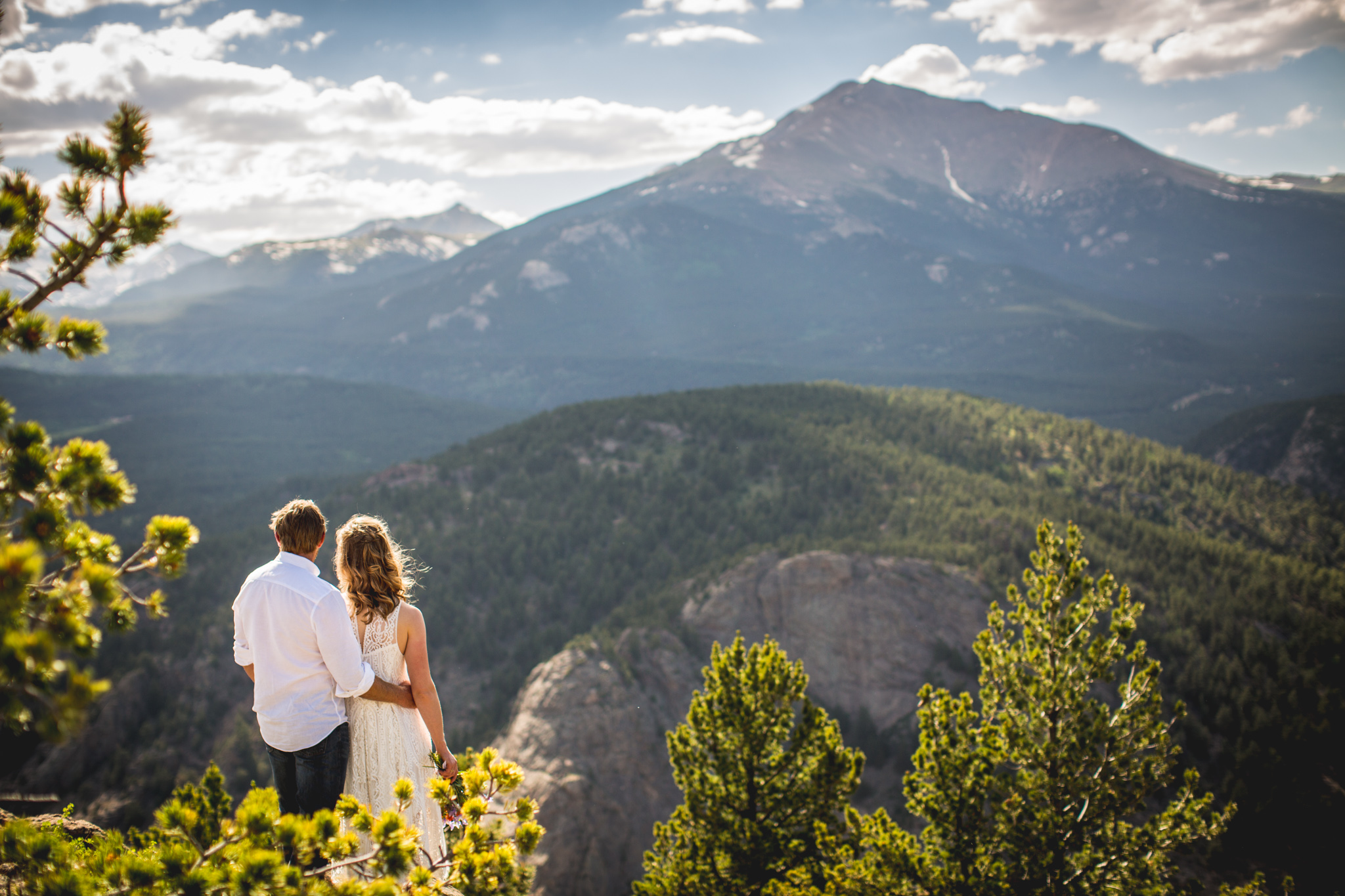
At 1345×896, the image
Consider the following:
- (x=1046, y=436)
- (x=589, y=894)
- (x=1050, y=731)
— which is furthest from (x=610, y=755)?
(x=1046, y=436)

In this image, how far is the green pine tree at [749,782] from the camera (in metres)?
13.0

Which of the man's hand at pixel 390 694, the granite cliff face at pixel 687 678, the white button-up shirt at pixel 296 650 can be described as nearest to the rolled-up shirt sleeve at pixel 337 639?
the white button-up shirt at pixel 296 650

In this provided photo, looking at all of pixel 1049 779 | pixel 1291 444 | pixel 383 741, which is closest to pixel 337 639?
pixel 383 741

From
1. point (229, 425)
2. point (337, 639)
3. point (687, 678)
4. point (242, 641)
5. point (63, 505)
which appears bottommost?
point (229, 425)

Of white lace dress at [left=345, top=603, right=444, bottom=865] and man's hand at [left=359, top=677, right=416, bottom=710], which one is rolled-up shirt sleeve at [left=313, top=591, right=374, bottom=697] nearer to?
man's hand at [left=359, top=677, right=416, bottom=710]

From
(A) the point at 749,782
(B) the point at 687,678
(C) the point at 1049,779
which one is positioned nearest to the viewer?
(C) the point at 1049,779

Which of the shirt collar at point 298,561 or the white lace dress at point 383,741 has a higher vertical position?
the shirt collar at point 298,561

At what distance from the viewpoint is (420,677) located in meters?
5.05

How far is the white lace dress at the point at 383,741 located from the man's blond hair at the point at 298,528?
672 millimetres

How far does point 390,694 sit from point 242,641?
1.06 metres

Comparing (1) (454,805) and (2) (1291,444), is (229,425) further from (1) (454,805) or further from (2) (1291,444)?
(2) (1291,444)

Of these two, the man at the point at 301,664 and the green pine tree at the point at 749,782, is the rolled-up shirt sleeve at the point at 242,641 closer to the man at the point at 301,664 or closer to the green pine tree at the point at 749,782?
the man at the point at 301,664

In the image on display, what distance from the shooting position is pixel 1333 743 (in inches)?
940

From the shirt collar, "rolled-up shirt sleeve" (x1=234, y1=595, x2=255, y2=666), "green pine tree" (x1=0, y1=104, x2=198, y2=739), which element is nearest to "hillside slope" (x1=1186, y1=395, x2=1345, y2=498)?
the shirt collar
